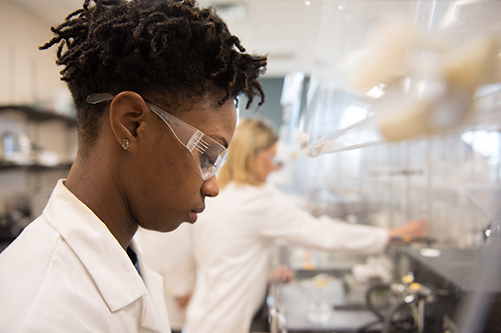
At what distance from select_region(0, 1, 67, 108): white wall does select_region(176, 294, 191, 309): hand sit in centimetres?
279

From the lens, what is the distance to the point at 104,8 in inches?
24.6

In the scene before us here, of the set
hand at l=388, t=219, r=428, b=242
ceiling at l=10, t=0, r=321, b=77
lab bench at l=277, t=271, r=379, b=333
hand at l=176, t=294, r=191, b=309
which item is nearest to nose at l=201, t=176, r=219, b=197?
lab bench at l=277, t=271, r=379, b=333

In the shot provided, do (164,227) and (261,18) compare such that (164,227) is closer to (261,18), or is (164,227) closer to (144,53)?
(144,53)

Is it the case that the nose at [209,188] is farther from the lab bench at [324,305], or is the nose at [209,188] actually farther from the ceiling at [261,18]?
the ceiling at [261,18]

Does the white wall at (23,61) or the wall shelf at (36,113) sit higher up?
the white wall at (23,61)

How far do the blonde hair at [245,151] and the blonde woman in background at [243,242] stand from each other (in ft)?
0.41

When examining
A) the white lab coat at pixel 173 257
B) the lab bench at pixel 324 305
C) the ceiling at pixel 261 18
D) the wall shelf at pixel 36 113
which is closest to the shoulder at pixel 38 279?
the lab bench at pixel 324 305

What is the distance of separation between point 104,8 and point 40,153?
3.58 meters

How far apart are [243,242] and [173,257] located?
1.69 ft

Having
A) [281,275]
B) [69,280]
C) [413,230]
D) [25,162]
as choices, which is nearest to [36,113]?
[25,162]

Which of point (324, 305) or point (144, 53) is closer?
point (144, 53)

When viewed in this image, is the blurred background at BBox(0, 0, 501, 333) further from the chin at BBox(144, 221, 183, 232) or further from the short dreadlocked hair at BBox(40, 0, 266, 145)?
the chin at BBox(144, 221, 183, 232)

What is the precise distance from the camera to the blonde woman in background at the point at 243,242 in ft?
5.22

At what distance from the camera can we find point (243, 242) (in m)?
1.65
